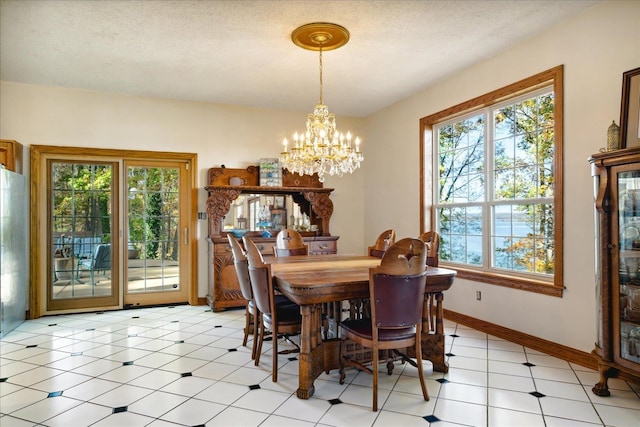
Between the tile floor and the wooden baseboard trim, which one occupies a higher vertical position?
the wooden baseboard trim

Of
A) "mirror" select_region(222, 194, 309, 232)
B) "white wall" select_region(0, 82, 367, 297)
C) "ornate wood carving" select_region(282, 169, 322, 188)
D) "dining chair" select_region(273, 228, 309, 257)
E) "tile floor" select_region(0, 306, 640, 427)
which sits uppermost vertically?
"white wall" select_region(0, 82, 367, 297)

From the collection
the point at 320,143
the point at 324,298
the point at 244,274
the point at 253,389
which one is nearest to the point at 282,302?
the point at 244,274

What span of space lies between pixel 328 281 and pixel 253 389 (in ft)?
3.21

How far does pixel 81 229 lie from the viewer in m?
5.17

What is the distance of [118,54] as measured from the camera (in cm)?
398

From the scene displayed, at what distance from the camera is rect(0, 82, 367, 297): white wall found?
4898mm

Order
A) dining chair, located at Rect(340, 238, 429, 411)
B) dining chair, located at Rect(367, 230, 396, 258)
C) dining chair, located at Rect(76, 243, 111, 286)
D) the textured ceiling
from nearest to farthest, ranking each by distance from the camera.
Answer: dining chair, located at Rect(340, 238, 429, 411) < the textured ceiling < dining chair, located at Rect(367, 230, 396, 258) < dining chair, located at Rect(76, 243, 111, 286)

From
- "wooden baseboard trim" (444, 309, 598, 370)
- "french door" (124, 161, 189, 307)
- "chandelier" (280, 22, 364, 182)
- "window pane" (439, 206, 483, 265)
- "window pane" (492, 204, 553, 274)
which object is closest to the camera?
"wooden baseboard trim" (444, 309, 598, 370)

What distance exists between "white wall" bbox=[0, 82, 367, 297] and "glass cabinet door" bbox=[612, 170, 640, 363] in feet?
13.8

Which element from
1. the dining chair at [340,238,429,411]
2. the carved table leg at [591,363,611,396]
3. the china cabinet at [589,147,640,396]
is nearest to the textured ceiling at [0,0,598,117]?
the china cabinet at [589,147,640,396]

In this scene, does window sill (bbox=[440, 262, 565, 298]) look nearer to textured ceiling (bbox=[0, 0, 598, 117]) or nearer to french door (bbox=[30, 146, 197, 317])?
textured ceiling (bbox=[0, 0, 598, 117])

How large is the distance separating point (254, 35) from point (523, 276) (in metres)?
3.45

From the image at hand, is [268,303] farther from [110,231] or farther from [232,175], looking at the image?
[110,231]

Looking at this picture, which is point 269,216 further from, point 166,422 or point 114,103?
point 166,422
